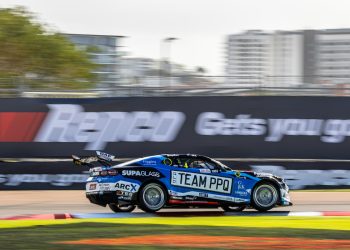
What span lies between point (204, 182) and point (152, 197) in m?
1.10

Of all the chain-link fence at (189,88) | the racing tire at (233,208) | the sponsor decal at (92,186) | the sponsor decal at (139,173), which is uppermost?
the chain-link fence at (189,88)

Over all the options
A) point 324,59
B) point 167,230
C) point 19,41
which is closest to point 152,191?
point 167,230

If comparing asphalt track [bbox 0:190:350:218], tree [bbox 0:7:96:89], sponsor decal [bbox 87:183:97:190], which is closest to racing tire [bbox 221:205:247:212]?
asphalt track [bbox 0:190:350:218]

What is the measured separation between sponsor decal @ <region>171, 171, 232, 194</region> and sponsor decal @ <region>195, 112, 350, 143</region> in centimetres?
797

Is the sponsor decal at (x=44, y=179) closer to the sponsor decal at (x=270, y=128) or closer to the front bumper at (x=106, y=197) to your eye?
the sponsor decal at (x=270, y=128)

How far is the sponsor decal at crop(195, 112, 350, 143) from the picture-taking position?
22.7m

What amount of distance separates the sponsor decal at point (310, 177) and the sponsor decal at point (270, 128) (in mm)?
1002

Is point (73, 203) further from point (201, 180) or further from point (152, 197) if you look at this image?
point (201, 180)

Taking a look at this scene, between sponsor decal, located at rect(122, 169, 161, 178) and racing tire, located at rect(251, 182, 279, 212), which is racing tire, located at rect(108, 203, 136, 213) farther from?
racing tire, located at rect(251, 182, 279, 212)

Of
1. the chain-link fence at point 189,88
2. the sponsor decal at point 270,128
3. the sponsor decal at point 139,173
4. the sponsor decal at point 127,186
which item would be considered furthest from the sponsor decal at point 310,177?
the sponsor decal at point 127,186

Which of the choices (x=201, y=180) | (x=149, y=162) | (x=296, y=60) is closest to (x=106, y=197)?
(x=149, y=162)

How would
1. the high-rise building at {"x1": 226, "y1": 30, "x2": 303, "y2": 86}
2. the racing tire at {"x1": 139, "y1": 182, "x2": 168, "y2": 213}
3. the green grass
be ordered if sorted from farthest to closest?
the high-rise building at {"x1": 226, "y1": 30, "x2": 303, "y2": 86}, the racing tire at {"x1": 139, "y1": 182, "x2": 168, "y2": 213}, the green grass

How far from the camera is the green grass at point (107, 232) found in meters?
9.52

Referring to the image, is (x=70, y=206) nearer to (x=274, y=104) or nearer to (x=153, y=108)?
(x=153, y=108)
